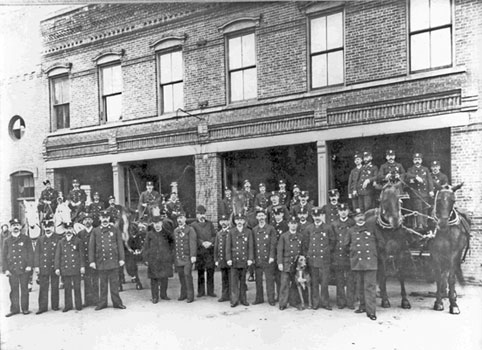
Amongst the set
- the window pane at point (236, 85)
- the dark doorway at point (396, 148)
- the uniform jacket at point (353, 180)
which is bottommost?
the uniform jacket at point (353, 180)

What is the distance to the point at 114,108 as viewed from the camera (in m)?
9.73

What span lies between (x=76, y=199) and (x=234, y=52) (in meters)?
4.67

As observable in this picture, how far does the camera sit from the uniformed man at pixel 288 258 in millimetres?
6961

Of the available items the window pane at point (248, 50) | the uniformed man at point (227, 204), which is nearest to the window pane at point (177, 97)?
the window pane at point (248, 50)

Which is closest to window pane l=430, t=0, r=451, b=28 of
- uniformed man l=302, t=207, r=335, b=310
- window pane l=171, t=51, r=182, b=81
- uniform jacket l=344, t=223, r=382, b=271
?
uniform jacket l=344, t=223, r=382, b=271

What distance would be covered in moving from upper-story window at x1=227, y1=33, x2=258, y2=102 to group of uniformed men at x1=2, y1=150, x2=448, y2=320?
2595 mm

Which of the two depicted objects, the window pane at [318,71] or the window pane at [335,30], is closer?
the window pane at [335,30]

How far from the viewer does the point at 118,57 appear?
9.71 meters

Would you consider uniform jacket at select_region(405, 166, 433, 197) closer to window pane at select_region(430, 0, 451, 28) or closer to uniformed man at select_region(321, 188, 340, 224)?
uniformed man at select_region(321, 188, 340, 224)

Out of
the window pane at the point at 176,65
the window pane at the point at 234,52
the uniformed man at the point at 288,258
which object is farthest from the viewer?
the window pane at the point at 176,65

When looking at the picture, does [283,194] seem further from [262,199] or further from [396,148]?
[396,148]

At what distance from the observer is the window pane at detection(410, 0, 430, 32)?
7566mm

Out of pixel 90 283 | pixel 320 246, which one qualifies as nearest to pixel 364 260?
pixel 320 246

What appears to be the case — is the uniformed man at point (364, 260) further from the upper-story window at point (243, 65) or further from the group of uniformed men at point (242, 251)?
the upper-story window at point (243, 65)
